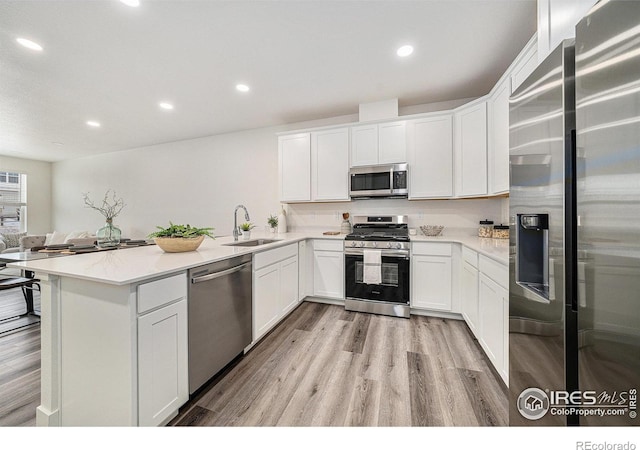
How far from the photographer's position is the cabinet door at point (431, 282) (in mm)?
2771

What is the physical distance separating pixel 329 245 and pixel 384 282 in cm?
83

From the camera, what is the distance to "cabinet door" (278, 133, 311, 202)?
11.9 ft

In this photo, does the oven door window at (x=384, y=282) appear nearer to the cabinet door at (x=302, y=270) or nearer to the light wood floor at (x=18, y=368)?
the cabinet door at (x=302, y=270)

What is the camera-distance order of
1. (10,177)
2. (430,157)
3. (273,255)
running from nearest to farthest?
(273,255)
(430,157)
(10,177)

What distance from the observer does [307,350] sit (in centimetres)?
219

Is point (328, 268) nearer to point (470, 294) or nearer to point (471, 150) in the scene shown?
point (470, 294)

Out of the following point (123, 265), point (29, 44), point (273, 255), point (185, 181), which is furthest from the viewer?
point (185, 181)

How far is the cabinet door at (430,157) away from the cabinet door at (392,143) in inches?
2.7

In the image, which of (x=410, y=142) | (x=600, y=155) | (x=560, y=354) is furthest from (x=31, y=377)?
(x=410, y=142)

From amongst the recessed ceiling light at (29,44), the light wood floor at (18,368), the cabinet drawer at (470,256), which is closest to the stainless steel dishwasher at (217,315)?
the light wood floor at (18,368)

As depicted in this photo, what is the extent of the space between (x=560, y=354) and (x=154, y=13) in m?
3.13

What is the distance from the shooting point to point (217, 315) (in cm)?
174

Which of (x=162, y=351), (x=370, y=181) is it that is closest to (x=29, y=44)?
(x=162, y=351)

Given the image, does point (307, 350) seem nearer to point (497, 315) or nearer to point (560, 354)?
point (497, 315)
